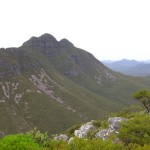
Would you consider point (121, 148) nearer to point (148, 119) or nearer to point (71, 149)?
point (71, 149)

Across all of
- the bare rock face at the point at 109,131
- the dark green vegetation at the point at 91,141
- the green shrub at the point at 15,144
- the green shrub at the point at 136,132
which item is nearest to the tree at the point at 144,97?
the bare rock face at the point at 109,131

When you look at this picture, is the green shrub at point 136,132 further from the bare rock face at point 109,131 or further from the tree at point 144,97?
the tree at point 144,97

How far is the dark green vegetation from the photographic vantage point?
38562 mm

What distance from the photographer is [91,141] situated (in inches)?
1551

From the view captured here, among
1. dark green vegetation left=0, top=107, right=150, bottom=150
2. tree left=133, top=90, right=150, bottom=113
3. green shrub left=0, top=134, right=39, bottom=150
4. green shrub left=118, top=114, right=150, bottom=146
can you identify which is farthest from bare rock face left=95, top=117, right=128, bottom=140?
tree left=133, top=90, right=150, bottom=113

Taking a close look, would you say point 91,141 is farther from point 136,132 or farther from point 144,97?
point 144,97

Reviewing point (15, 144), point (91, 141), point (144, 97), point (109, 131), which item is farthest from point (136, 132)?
point (144, 97)

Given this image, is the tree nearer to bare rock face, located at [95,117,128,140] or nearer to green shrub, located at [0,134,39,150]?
bare rock face, located at [95,117,128,140]

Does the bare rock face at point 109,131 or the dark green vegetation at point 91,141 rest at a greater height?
the dark green vegetation at point 91,141

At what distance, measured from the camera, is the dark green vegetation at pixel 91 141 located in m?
38.6

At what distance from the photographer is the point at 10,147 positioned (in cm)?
4294

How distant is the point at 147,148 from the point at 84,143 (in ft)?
27.1

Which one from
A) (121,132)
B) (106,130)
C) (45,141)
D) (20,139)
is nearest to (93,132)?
(106,130)

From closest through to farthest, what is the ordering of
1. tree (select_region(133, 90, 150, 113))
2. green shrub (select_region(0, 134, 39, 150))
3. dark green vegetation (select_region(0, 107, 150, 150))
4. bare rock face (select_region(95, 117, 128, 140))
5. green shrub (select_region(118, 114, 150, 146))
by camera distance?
dark green vegetation (select_region(0, 107, 150, 150))
green shrub (select_region(0, 134, 39, 150))
green shrub (select_region(118, 114, 150, 146))
bare rock face (select_region(95, 117, 128, 140))
tree (select_region(133, 90, 150, 113))
